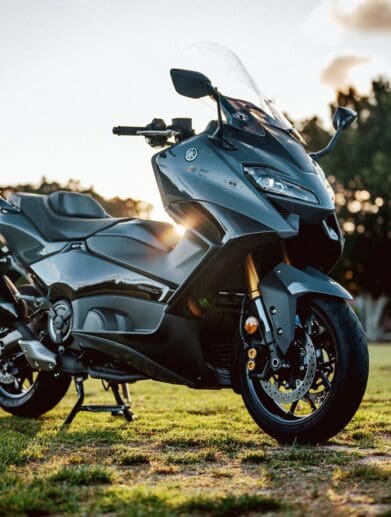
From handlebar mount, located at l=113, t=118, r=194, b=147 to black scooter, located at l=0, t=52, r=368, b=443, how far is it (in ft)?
0.05

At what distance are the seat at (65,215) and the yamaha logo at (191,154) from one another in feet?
3.26

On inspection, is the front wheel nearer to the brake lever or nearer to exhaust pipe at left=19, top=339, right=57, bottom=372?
the brake lever

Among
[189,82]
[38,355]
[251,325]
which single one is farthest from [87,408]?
[189,82]

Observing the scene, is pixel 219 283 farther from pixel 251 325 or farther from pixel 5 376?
pixel 5 376

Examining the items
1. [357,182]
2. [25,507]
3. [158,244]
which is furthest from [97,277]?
[357,182]

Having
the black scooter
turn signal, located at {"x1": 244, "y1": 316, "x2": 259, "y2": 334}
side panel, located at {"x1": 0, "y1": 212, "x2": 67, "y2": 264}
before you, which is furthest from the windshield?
side panel, located at {"x1": 0, "y1": 212, "x2": 67, "y2": 264}

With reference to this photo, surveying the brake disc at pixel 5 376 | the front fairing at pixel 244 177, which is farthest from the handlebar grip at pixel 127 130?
the brake disc at pixel 5 376

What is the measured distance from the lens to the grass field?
3.10 meters

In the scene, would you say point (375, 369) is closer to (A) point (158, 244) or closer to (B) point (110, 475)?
(A) point (158, 244)

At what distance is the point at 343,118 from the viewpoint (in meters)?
5.29

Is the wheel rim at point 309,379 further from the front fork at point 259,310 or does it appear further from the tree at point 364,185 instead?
the tree at point 364,185

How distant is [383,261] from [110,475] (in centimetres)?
3737

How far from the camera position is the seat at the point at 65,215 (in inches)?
237

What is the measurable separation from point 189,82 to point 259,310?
1.36 m
